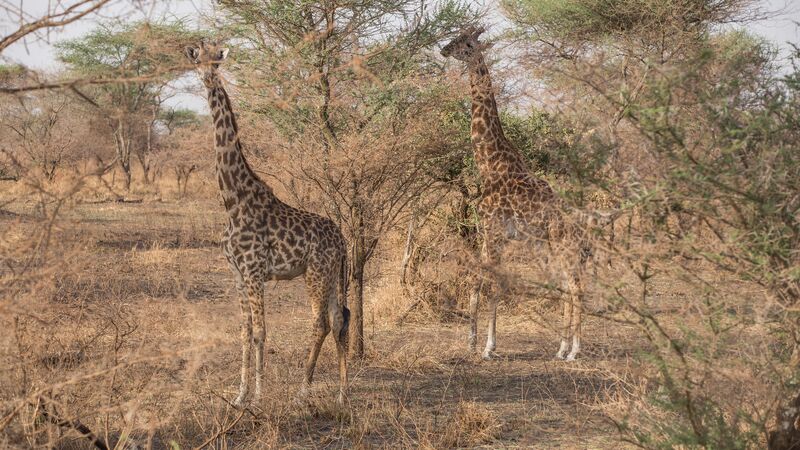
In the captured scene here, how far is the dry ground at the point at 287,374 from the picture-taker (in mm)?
4062

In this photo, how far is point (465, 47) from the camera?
7680 mm

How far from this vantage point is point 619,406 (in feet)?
14.2

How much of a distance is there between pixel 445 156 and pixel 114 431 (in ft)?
12.3

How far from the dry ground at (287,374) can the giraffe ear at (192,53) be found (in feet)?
4.13

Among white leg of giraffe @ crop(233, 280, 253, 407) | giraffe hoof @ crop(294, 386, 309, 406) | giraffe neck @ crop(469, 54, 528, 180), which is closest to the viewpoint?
giraffe hoof @ crop(294, 386, 309, 406)

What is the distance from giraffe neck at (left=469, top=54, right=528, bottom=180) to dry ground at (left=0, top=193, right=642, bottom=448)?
1.65 metres

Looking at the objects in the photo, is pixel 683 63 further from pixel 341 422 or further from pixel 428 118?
pixel 428 118

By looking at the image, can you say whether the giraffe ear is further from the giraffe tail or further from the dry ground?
the giraffe tail

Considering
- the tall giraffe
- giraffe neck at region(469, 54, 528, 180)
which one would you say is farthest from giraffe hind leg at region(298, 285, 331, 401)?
giraffe neck at region(469, 54, 528, 180)

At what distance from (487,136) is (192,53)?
3.12 m

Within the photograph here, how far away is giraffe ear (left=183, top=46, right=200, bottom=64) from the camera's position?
5.40 meters

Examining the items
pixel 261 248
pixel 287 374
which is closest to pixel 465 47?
pixel 261 248

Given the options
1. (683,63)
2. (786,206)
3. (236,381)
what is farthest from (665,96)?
(236,381)

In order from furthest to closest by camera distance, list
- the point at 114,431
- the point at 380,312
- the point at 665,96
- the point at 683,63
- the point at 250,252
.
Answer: the point at 380,312 < the point at 250,252 < the point at 114,431 < the point at 683,63 < the point at 665,96
